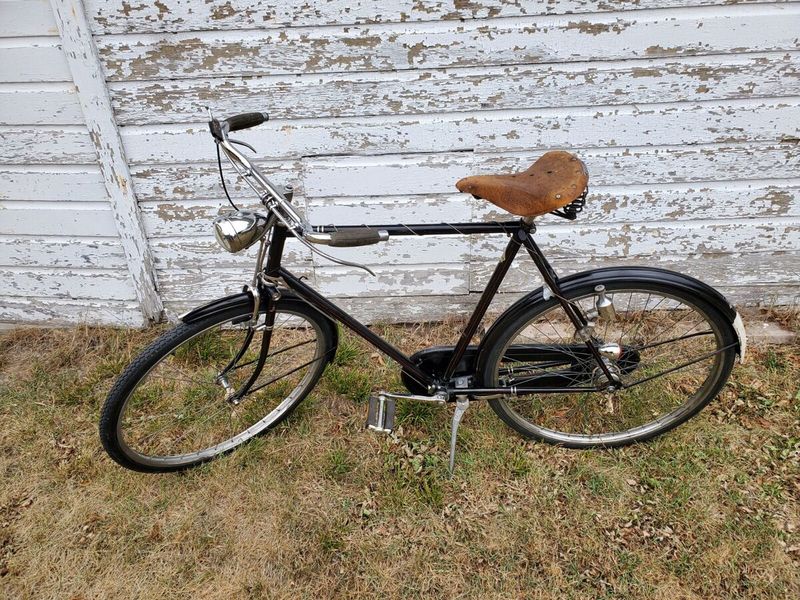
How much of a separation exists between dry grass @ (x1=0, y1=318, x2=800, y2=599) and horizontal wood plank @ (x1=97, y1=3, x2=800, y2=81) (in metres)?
1.68

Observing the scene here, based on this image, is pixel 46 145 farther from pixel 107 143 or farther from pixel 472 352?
pixel 472 352

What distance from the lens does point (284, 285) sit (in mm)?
2336

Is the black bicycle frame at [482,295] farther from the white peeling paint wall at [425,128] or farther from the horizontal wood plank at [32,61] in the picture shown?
the horizontal wood plank at [32,61]

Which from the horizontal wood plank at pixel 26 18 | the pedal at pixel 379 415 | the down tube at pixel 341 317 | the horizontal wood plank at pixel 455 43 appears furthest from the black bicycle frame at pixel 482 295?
the horizontal wood plank at pixel 26 18

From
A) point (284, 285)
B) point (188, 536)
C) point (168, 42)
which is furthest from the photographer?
point (168, 42)

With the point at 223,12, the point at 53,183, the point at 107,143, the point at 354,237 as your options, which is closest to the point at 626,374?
the point at 354,237

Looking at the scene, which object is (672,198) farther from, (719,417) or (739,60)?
(719,417)

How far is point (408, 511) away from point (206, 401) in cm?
124

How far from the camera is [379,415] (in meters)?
2.70

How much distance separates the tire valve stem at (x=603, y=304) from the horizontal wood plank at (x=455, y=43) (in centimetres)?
117

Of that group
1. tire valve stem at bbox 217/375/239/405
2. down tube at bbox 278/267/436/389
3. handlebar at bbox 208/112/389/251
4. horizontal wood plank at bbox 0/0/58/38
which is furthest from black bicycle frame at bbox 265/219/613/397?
horizontal wood plank at bbox 0/0/58/38

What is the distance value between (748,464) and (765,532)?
0.36m

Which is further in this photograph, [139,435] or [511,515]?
[139,435]

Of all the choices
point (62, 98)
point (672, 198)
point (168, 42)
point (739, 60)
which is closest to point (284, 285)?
point (168, 42)
